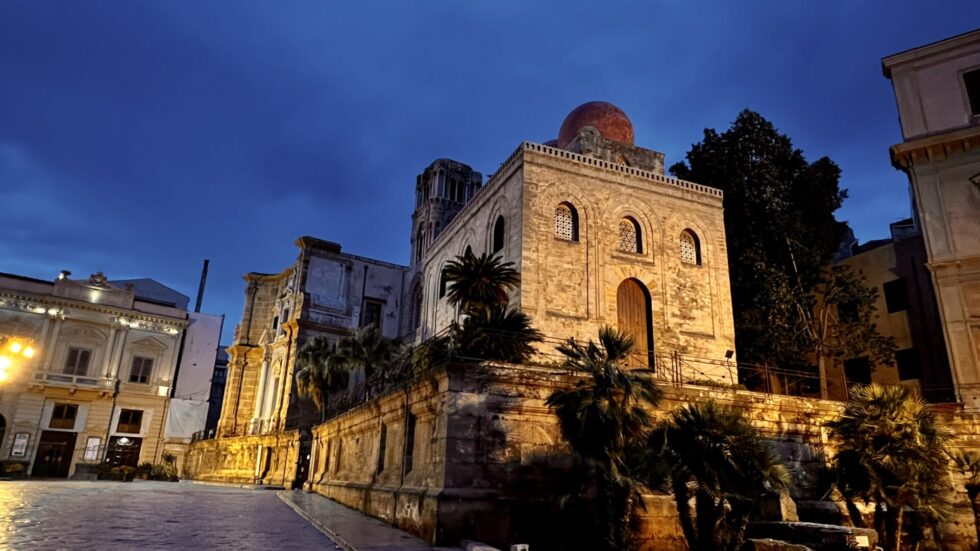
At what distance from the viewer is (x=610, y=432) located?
10586 millimetres

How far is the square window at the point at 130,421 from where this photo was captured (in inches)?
1489

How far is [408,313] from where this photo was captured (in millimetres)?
40500

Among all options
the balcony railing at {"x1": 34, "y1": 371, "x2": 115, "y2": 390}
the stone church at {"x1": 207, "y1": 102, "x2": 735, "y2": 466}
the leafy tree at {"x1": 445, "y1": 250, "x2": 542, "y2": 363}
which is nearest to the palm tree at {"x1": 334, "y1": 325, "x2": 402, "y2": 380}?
the stone church at {"x1": 207, "y1": 102, "x2": 735, "y2": 466}

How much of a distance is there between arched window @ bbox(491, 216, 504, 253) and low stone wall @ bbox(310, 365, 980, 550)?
8.15 m

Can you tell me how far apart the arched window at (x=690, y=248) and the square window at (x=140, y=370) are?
34165mm

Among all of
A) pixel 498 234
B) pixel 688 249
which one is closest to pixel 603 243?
pixel 498 234

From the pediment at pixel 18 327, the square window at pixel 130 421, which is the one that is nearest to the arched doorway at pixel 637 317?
the square window at pixel 130 421

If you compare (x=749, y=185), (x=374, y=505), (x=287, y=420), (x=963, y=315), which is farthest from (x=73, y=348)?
(x=963, y=315)

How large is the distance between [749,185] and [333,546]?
23.1 metres

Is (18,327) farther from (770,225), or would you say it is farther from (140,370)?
(770,225)

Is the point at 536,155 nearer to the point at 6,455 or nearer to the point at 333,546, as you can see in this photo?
the point at 333,546

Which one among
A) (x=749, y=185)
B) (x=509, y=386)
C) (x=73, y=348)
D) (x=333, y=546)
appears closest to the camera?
(x=333, y=546)

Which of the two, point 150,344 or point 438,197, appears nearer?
point 150,344

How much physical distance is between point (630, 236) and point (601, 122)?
21.1 ft
